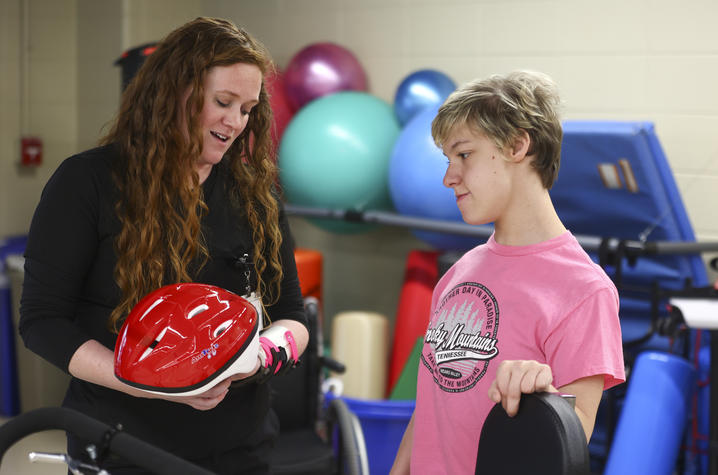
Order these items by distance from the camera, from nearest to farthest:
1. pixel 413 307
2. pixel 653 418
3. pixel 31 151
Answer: pixel 653 418 → pixel 413 307 → pixel 31 151

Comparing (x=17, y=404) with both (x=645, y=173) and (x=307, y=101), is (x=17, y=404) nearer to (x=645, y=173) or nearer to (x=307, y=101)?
(x=307, y=101)

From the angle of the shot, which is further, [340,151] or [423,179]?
[340,151]

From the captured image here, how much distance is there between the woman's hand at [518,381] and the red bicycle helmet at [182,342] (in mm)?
377

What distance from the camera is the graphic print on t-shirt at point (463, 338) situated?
109 centimetres

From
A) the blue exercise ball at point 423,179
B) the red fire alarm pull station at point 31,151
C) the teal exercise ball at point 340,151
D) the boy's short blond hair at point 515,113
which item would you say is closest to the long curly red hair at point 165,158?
the boy's short blond hair at point 515,113

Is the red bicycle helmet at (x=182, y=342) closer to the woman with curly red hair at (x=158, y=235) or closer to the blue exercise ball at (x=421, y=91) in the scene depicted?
the woman with curly red hair at (x=158, y=235)

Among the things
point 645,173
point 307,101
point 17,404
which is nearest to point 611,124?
point 645,173

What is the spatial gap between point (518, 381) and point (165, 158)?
0.69m

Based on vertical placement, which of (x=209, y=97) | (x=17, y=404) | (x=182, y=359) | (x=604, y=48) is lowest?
(x=17, y=404)

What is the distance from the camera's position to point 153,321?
106 cm

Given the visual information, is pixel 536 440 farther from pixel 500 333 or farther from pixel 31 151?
pixel 31 151

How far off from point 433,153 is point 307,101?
0.97 m

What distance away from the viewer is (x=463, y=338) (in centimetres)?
112

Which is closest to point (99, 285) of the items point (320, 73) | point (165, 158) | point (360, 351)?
point (165, 158)
